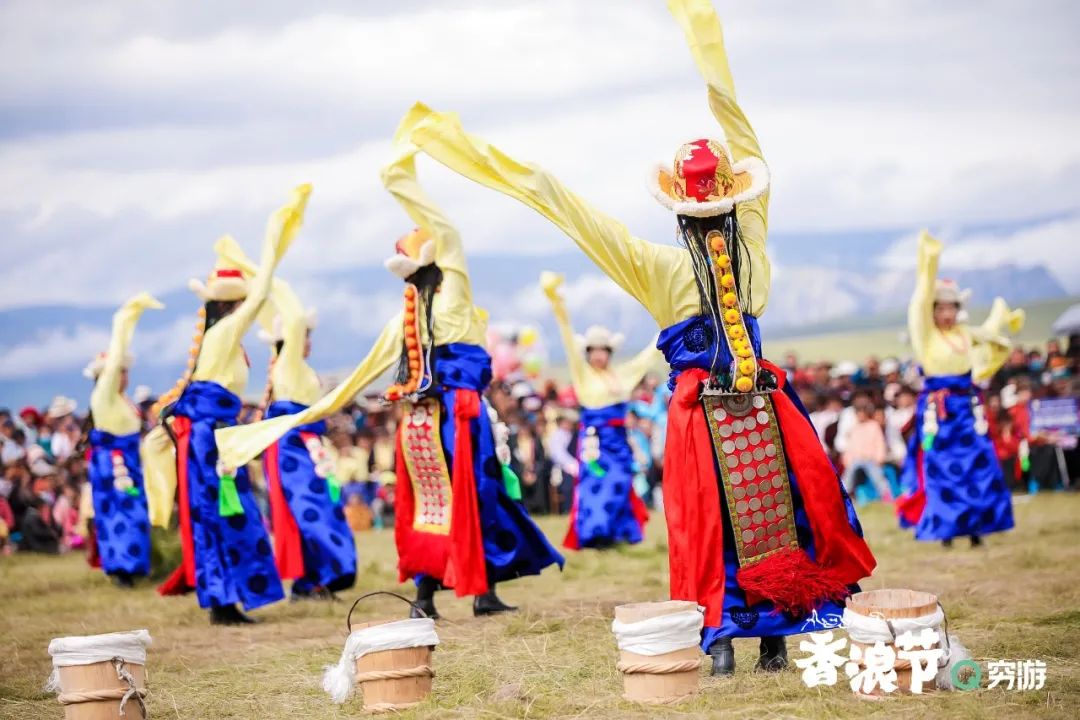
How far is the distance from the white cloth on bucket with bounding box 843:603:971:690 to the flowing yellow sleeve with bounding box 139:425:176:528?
→ 211 inches

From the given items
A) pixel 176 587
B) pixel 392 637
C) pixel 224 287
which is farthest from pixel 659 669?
pixel 176 587

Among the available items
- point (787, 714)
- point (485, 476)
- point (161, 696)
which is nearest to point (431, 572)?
point (485, 476)

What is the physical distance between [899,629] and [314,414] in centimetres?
329

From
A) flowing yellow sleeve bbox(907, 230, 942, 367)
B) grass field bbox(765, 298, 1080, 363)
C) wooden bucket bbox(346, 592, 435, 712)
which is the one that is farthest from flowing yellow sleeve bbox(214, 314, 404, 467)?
grass field bbox(765, 298, 1080, 363)

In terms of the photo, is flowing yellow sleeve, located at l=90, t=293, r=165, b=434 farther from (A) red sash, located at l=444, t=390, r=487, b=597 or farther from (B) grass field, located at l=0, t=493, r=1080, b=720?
(A) red sash, located at l=444, t=390, r=487, b=597

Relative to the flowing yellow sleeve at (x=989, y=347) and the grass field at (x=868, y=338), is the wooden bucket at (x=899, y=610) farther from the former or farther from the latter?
the grass field at (x=868, y=338)

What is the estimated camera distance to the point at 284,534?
976 centimetres

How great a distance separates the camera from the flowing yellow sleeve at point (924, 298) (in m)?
9.99

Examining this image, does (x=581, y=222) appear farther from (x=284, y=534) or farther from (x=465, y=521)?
(x=284, y=534)

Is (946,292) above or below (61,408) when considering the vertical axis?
below

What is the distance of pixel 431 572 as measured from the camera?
26.9 feet

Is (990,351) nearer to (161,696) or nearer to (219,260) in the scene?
(219,260)

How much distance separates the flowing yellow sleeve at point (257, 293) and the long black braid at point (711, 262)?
3.35 m

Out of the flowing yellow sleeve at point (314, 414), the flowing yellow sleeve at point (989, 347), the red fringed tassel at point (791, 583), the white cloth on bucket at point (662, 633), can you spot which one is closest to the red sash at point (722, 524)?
the red fringed tassel at point (791, 583)
